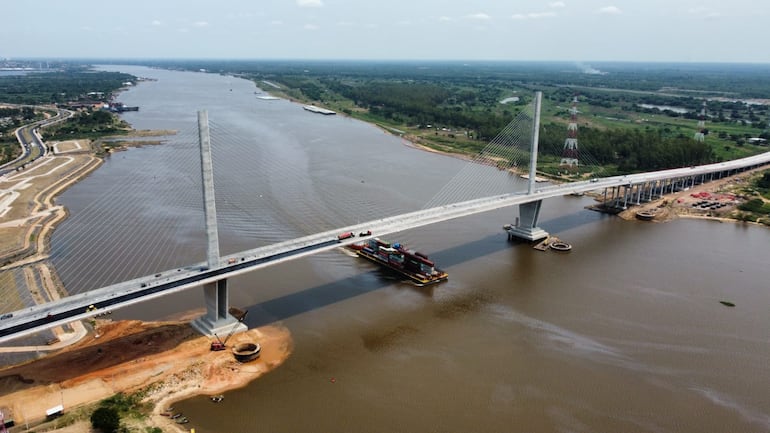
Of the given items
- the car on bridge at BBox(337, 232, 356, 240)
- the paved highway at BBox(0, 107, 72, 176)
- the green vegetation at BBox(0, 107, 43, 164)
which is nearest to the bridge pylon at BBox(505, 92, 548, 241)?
the car on bridge at BBox(337, 232, 356, 240)

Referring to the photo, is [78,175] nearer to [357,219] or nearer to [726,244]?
[357,219]

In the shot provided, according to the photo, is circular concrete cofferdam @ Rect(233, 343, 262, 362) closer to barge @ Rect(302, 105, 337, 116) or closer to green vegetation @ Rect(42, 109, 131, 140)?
green vegetation @ Rect(42, 109, 131, 140)

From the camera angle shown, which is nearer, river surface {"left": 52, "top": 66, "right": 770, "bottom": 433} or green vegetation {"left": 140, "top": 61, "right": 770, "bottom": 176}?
river surface {"left": 52, "top": 66, "right": 770, "bottom": 433}

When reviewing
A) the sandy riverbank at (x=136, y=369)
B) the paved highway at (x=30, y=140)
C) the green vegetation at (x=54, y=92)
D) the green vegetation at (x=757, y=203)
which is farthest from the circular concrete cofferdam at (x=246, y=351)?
the green vegetation at (x=54, y=92)

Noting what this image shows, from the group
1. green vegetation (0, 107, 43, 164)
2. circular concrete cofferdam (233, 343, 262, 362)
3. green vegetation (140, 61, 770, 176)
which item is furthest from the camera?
green vegetation (140, 61, 770, 176)

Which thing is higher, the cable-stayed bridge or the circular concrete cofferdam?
the cable-stayed bridge
